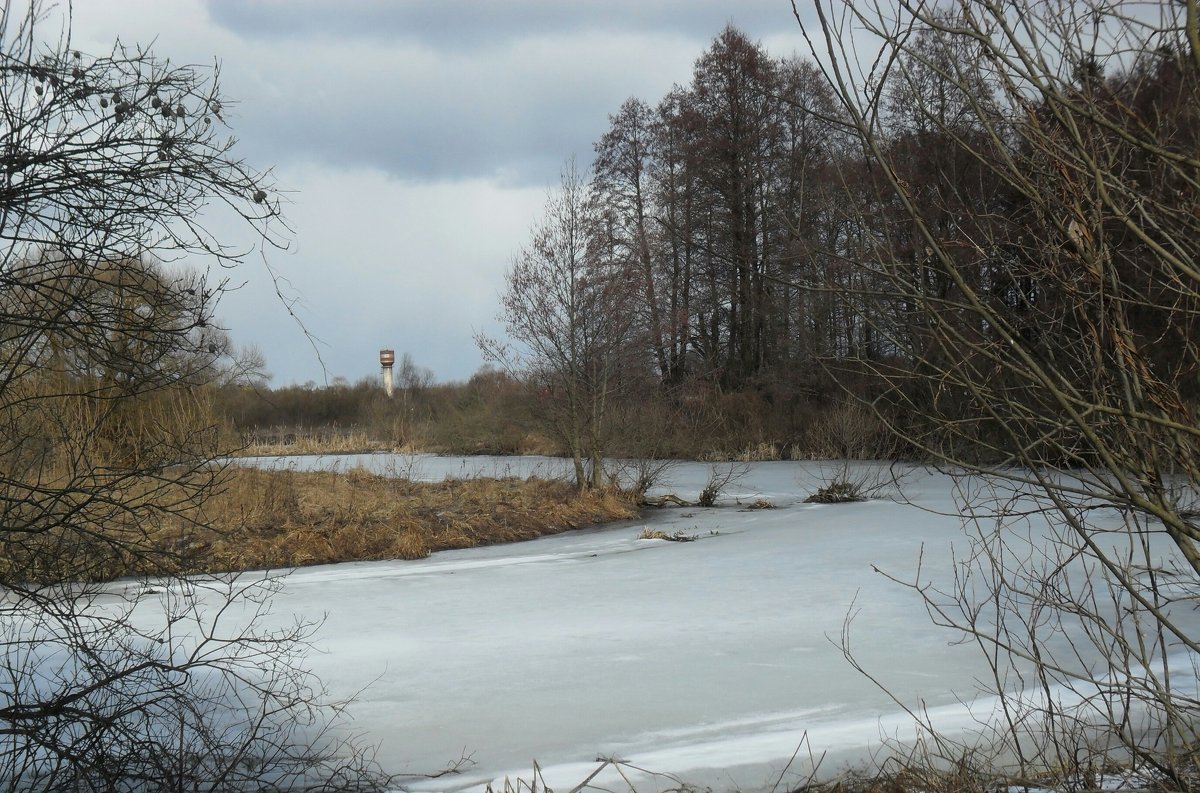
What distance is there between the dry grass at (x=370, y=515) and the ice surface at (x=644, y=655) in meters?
0.70

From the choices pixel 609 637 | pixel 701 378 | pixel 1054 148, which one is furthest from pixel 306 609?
pixel 701 378

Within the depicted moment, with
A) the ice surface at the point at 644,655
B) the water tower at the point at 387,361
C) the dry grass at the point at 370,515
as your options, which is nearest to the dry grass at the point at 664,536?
the ice surface at the point at 644,655

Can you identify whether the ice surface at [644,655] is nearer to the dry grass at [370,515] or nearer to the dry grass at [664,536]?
the dry grass at [664,536]

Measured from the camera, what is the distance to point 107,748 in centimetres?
366

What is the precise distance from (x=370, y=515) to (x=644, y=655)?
685 centimetres

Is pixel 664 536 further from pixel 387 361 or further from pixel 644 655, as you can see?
pixel 387 361

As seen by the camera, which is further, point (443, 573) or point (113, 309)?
point (443, 573)

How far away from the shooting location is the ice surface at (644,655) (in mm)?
4484

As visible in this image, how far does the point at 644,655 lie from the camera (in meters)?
6.18

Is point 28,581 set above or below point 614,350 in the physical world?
below

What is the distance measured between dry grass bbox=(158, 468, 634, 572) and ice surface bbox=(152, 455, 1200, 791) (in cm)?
70

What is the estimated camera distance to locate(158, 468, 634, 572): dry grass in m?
10.5

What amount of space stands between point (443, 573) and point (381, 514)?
2995 millimetres

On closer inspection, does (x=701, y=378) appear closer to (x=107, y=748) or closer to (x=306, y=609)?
(x=306, y=609)
